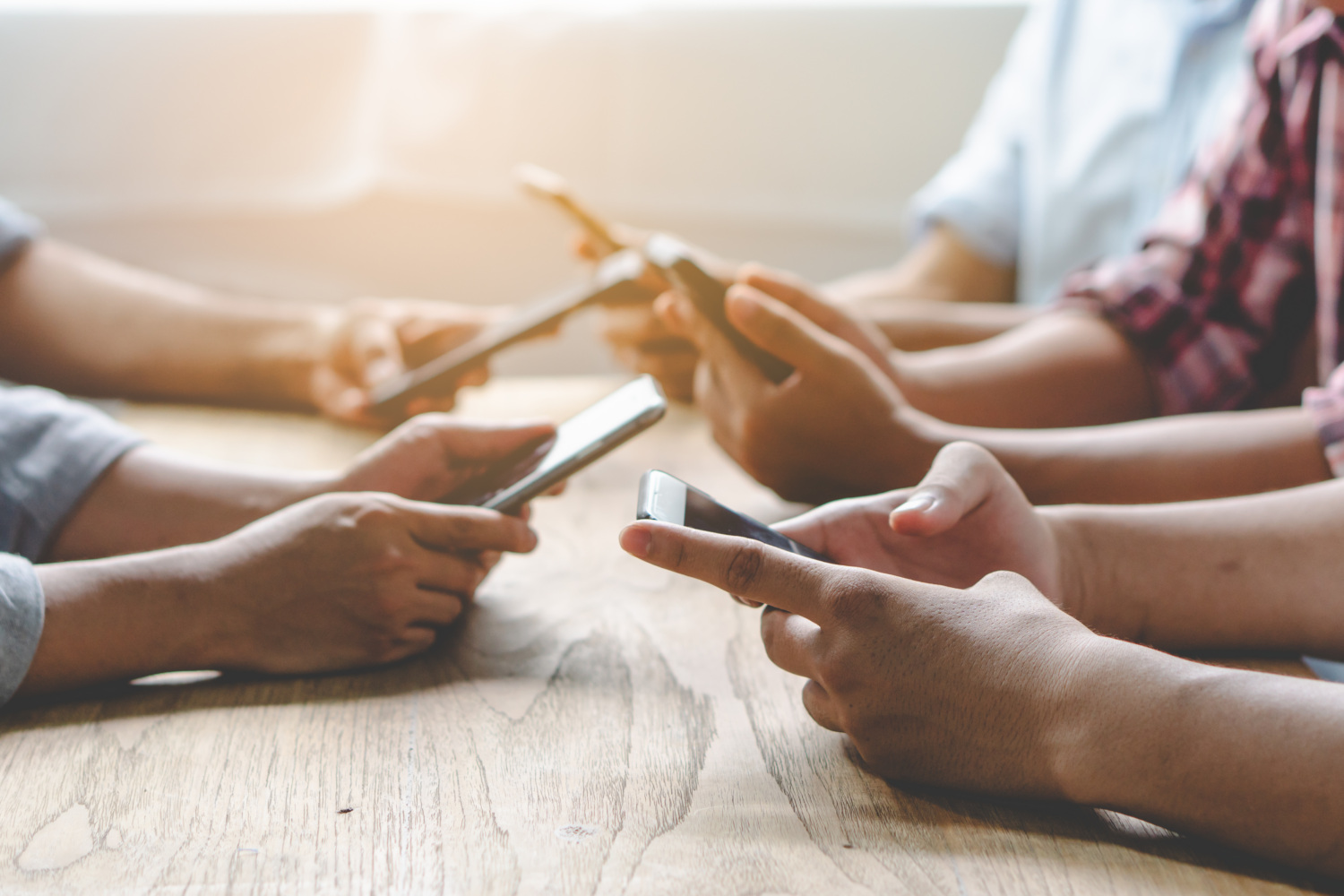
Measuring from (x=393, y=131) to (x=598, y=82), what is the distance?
1.06 ft

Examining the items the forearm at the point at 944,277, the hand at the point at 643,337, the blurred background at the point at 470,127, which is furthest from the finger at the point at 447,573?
the blurred background at the point at 470,127

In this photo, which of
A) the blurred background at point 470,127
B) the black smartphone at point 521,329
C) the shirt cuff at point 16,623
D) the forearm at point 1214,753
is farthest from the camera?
the blurred background at point 470,127

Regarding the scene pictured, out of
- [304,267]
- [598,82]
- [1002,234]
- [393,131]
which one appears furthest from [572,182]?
[1002,234]

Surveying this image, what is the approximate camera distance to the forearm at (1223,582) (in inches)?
21.9

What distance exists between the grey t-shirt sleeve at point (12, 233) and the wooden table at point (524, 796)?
76cm

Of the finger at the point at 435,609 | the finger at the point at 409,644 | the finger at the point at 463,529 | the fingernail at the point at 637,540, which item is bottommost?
the finger at the point at 409,644

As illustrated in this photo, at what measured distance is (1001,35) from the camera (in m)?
1.62

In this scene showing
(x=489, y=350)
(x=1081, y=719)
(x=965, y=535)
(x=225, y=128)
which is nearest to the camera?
(x=1081, y=719)

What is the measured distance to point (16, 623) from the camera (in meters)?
0.50

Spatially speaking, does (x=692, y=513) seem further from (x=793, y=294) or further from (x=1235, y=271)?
(x=1235, y=271)

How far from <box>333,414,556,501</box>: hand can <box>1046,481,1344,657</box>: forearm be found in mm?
328

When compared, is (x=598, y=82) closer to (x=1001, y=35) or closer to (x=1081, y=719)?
(x=1001, y=35)

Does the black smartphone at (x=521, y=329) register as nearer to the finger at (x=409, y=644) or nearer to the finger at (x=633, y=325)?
the finger at (x=633, y=325)

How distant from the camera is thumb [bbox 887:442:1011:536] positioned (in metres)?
0.46
